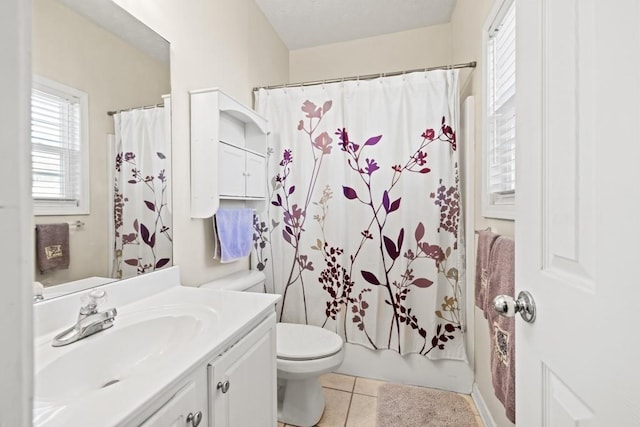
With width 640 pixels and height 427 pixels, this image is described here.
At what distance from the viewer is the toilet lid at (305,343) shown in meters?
1.48

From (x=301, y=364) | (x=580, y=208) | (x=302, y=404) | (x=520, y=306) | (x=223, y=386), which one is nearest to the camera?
(x=580, y=208)

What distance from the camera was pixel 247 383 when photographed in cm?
97

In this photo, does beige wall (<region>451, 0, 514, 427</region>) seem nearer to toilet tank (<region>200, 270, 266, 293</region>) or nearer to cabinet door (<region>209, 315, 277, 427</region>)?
cabinet door (<region>209, 315, 277, 427</region>)

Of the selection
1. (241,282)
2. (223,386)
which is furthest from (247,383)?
(241,282)

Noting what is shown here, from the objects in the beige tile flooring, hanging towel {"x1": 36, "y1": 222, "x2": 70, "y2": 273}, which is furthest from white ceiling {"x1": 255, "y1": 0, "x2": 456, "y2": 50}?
the beige tile flooring

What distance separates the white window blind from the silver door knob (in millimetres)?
739

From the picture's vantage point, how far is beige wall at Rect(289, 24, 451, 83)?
2.47 m

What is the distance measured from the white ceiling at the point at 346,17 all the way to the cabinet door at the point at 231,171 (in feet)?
4.31

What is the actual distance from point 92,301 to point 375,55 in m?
2.70

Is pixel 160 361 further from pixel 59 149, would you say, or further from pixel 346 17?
pixel 346 17

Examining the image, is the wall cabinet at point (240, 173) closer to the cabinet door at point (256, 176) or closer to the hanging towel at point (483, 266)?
the cabinet door at point (256, 176)

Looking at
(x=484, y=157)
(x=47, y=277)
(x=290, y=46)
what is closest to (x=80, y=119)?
(x=47, y=277)

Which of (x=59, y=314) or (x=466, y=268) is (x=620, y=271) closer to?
(x=59, y=314)

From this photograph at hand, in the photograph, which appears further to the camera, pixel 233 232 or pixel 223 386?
pixel 233 232
